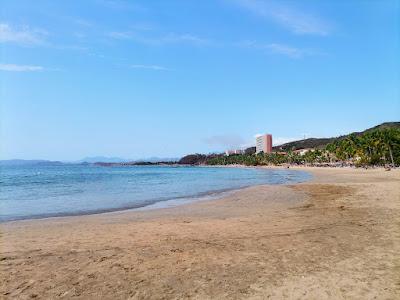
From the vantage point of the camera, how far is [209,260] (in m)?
8.54

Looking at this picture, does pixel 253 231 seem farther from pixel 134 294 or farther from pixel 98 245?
pixel 134 294

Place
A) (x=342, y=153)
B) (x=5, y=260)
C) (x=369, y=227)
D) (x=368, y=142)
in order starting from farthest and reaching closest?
(x=342, y=153)
(x=368, y=142)
(x=369, y=227)
(x=5, y=260)

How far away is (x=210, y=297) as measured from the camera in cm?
630

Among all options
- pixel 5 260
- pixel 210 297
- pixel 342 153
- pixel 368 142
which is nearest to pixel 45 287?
pixel 5 260

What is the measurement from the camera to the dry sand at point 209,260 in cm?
661

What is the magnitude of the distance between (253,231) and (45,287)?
6.94 metres

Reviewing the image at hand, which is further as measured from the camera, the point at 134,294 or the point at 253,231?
the point at 253,231

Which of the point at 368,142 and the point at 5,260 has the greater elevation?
the point at 368,142

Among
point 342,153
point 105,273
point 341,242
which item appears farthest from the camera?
point 342,153

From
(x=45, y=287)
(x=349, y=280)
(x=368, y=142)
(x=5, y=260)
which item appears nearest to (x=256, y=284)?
(x=349, y=280)

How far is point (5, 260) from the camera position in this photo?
8883mm

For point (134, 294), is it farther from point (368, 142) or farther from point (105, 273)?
point (368, 142)

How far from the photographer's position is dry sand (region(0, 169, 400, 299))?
661 cm

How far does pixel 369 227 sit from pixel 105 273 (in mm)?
8693
